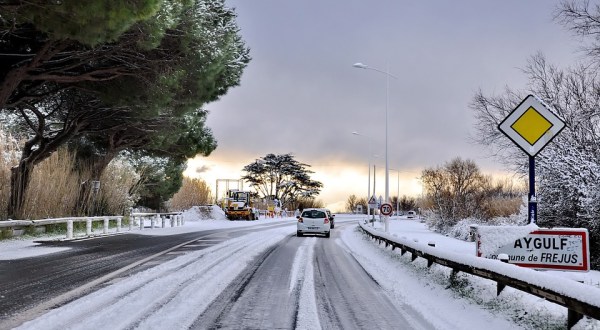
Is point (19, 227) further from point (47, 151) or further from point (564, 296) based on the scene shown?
point (564, 296)

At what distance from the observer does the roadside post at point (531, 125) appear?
636 centimetres

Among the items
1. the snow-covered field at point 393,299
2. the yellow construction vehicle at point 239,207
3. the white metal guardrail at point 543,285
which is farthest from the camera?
the yellow construction vehicle at point 239,207

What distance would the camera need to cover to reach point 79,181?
2983cm

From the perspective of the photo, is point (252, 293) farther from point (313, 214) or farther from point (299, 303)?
point (313, 214)

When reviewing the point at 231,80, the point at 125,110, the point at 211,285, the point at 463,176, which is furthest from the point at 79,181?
the point at 463,176

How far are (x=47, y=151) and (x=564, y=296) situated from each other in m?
24.3

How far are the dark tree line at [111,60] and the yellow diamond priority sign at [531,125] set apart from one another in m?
8.88

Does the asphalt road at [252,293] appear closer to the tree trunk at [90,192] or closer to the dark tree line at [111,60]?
the dark tree line at [111,60]

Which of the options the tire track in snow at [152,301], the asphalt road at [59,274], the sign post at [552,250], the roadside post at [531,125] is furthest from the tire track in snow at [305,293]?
the asphalt road at [59,274]

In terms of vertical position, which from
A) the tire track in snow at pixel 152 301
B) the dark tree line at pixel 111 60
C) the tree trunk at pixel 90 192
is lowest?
the tire track in snow at pixel 152 301

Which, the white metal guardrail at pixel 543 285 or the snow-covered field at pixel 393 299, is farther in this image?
the snow-covered field at pixel 393 299

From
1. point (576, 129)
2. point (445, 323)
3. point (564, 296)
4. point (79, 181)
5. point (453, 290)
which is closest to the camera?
point (564, 296)

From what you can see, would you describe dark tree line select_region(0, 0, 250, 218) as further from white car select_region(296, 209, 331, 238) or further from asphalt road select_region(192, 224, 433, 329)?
white car select_region(296, 209, 331, 238)

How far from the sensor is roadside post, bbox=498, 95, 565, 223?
251 inches
